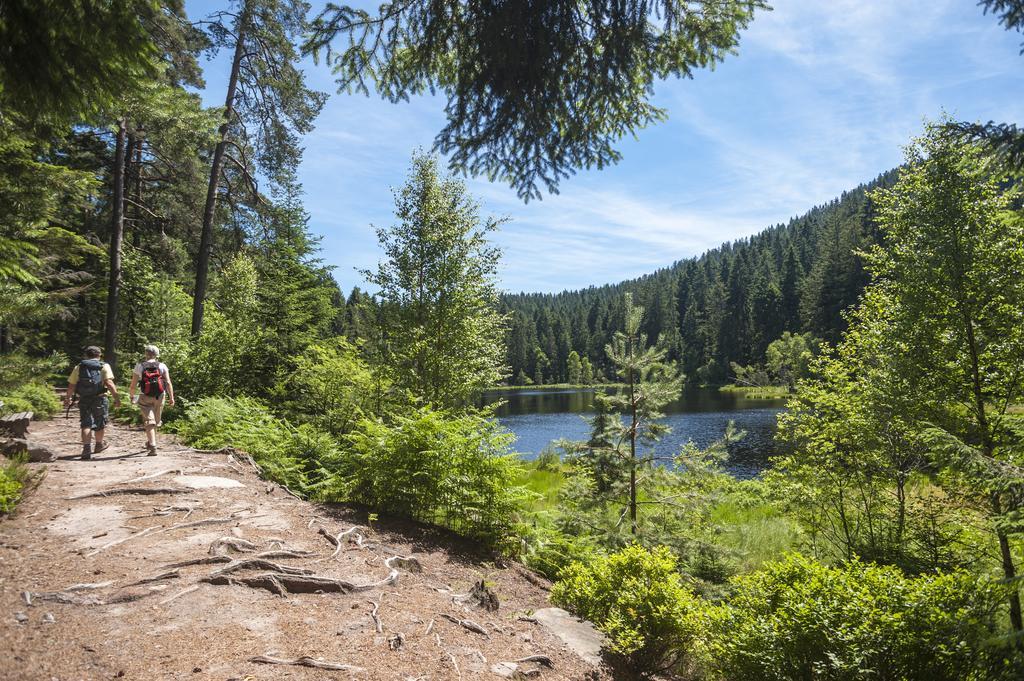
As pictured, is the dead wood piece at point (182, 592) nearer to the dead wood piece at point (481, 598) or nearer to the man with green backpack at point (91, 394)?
the dead wood piece at point (481, 598)

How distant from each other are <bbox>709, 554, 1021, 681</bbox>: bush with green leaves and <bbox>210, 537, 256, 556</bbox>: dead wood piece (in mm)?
4294

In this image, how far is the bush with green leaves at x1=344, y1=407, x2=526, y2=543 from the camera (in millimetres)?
6348

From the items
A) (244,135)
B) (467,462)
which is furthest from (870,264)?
(244,135)

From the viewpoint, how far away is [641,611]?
Answer: 4.30 metres

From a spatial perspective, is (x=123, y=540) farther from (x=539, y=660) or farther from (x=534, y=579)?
(x=534, y=579)

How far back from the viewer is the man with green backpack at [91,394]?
761 centimetres

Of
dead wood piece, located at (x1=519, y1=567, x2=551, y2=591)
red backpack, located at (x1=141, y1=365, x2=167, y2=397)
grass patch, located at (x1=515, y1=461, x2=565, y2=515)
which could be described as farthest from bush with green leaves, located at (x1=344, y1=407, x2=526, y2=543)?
grass patch, located at (x1=515, y1=461, x2=565, y2=515)

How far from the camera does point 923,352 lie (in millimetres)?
8109

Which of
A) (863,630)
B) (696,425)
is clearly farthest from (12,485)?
(696,425)

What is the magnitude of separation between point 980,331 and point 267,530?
10.7 m

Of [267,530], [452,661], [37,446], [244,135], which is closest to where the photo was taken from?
[452,661]

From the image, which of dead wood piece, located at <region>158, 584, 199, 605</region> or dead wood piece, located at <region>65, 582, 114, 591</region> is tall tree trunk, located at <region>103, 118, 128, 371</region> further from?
dead wood piece, located at <region>158, 584, 199, 605</region>

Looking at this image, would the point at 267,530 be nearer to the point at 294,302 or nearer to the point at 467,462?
the point at 467,462

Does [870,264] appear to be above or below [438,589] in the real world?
above
